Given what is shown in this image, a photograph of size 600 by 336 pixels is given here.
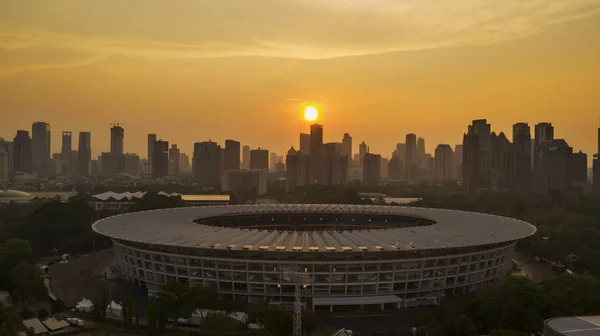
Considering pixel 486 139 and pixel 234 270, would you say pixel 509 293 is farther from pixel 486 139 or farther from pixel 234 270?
pixel 486 139

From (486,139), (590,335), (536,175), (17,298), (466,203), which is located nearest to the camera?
(590,335)

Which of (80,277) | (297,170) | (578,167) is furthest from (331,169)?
(80,277)

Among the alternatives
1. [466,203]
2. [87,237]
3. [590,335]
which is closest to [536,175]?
[466,203]

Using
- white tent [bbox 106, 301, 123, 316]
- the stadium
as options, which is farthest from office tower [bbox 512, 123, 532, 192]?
white tent [bbox 106, 301, 123, 316]

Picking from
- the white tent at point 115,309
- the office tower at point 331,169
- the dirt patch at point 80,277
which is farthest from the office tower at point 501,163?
the white tent at point 115,309

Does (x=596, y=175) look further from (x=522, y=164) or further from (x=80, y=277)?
(x=80, y=277)

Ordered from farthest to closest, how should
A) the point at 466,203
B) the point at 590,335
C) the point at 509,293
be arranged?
the point at 466,203 → the point at 509,293 → the point at 590,335

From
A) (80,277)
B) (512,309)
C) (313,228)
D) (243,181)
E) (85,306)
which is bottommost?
(80,277)
